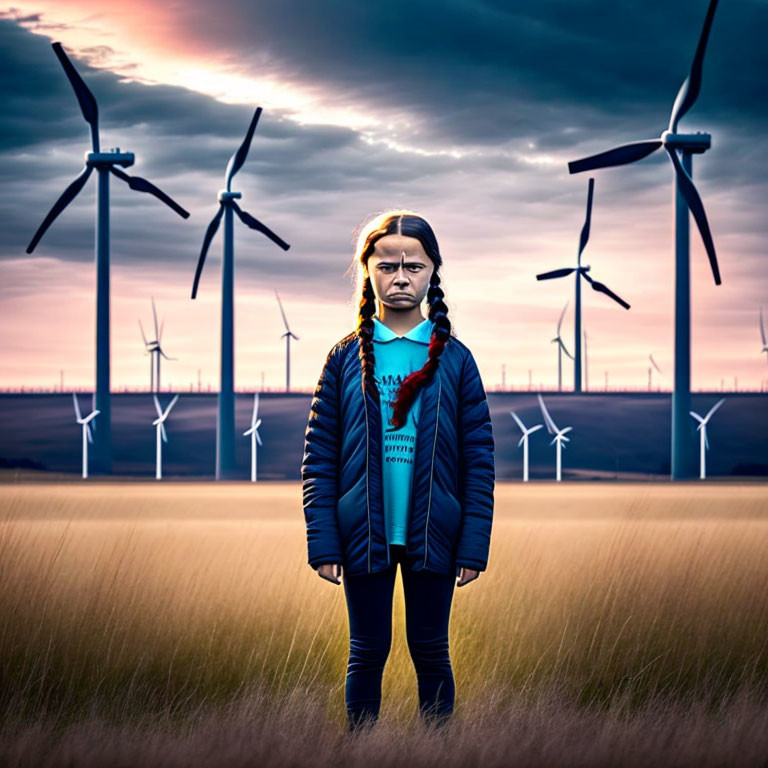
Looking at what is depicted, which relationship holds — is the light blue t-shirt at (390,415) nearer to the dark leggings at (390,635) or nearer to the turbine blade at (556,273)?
the dark leggings at (390,635)

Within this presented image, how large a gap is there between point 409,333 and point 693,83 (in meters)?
44.7

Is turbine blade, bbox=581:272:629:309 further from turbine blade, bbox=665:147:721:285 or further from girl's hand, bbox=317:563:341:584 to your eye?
girl's hand, bbox=317:563:341:584

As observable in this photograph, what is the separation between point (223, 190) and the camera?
59250mm

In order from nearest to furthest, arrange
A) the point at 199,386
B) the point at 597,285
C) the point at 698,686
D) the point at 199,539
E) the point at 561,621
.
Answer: the point at 698,686 < the point at 561,621 < the point at 199,539 < the point at 597,285 < the point at 199,386

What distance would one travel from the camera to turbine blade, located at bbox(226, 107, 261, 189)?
5438 cm

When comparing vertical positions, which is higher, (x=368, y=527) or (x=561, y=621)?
(x=368, y=527)

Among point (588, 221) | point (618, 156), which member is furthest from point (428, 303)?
point (588, 221)

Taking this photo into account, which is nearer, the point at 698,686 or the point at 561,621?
the point at 698,686

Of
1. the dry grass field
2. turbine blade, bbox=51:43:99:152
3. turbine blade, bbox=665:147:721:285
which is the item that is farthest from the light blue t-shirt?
turbine blade, bbox=51:43:99:152

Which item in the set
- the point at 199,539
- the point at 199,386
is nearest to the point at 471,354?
the point at 199,539

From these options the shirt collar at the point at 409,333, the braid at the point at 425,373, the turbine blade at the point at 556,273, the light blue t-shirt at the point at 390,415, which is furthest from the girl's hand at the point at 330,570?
the turbine blade at the point at 556,273

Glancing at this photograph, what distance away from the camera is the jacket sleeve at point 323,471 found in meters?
6.04

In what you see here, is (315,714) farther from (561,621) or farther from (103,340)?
(103,340)

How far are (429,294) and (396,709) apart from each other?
2.48 meters
